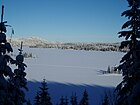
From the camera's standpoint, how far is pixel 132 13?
11.5 meters

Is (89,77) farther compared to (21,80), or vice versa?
(89,77)

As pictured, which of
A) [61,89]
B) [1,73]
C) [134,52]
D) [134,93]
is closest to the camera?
[134,93]

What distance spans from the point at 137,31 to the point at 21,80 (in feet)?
26.0

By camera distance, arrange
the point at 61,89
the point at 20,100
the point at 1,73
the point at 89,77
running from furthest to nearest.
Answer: the point at 89,77 → the point at 61,89 → the point at 20,100 → the point at 1,73

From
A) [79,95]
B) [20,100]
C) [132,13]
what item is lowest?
[79,95]

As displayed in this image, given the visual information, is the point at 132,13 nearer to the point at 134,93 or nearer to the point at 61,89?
the point at 134,93

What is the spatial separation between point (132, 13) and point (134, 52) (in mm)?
1994

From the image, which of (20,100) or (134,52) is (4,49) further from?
(20,100)

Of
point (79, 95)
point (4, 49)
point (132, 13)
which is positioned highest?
point (132, 13)

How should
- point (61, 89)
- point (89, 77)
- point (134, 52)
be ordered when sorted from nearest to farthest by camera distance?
1. point (134, 52)
2. point (61, 89)
3. point (89, 77)

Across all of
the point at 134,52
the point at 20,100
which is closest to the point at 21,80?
the point at 20,100

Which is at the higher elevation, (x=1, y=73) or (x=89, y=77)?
(x=1, y=73)

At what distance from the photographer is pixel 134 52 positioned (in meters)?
10.3

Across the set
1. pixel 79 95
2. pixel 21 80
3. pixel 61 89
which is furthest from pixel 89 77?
pixel 21 80
